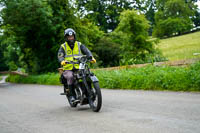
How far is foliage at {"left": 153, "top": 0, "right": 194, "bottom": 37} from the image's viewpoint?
7200 cm

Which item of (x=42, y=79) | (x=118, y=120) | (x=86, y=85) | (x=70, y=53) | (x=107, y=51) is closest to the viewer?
(x=118, y=120)

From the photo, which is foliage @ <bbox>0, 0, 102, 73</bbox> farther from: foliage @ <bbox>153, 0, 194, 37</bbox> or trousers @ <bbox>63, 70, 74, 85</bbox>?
foliage @ <bbox>153, 0, 194, 37</bbox>

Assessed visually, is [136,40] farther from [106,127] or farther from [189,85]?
[106,127]

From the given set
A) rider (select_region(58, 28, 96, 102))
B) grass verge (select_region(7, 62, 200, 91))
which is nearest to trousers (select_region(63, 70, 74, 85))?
rider (select_region(58, 28, 96, 102))

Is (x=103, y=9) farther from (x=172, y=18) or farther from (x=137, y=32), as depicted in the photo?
(x=137, y=32)

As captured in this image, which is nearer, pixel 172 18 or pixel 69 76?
pixel 69 76

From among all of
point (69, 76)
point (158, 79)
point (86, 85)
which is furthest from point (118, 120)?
point (158, 79)

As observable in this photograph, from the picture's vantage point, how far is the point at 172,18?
76438 millimetres

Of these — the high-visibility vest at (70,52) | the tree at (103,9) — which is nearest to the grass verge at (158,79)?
the high-visibility vest at (70,52)

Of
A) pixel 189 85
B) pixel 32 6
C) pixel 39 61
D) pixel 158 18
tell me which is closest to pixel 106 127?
pixel 189 85

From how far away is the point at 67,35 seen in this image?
7570mm

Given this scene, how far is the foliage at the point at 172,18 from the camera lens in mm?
72000

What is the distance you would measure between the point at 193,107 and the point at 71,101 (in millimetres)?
2986

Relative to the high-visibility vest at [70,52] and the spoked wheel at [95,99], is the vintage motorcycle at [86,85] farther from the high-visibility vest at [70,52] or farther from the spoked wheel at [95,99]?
the high-visibility vest at [70,52]
